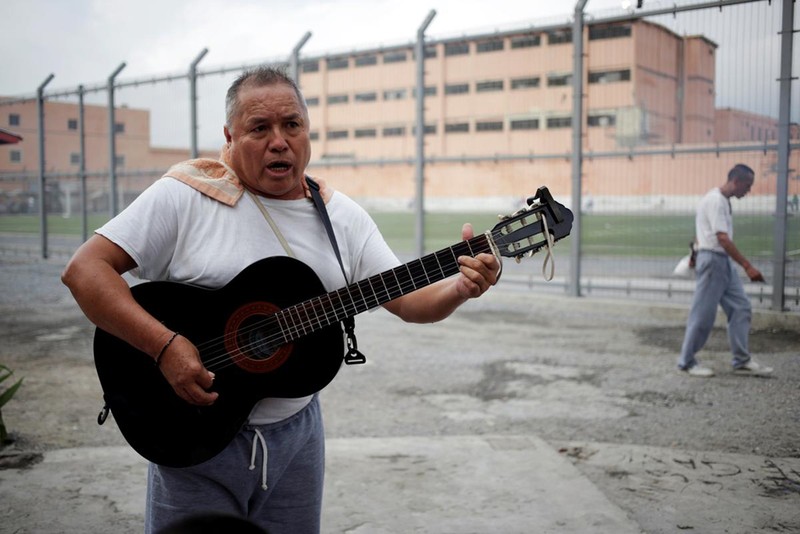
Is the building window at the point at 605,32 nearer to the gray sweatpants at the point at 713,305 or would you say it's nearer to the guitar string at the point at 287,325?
the gray sweatpants at the point at 713,305

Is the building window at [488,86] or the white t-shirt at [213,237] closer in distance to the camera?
the white t-shirt at [213,237]

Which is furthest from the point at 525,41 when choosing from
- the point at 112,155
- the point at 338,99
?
the point at 112,155

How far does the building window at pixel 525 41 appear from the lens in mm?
10669

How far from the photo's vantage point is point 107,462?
14.6ft

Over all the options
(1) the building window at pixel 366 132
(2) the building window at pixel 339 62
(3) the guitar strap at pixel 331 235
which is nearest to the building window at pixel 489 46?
(1) the building window at pixel 366 132

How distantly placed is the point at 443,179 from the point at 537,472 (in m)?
7.57

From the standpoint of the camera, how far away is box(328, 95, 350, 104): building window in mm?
12320

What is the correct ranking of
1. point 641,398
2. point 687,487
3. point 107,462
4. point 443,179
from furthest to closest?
1. point 443,179
2. point 641,398
3. point 107,462
4. point 687,487

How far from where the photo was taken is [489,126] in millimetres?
12141

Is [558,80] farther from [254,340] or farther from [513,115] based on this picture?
[254,340]

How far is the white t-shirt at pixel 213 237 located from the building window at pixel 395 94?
32.4 ft

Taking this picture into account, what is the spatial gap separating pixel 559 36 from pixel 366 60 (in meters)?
3.43

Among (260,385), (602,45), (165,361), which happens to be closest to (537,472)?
(260,385)

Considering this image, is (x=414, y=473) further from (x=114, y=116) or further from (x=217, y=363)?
(x=114, y=116)
